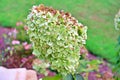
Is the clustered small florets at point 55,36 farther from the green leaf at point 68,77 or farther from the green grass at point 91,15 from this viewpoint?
the green grass at point 91,15

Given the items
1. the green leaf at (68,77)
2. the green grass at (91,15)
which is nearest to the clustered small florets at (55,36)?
the green leaf at (68,77)

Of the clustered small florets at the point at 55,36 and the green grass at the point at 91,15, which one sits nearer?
the clustered small florets at the point at 55,36

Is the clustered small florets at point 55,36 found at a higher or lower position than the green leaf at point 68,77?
higher

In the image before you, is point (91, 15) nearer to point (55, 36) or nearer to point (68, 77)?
point (68, 77)

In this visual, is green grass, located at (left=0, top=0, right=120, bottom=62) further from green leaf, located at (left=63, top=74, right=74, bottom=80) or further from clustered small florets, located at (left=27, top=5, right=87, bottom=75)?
clustered small florets, located at (left=27, top=5, right=87, bottom=75)

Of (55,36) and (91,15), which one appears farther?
(91,15)

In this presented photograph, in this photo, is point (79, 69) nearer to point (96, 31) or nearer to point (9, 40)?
point (9, 40)

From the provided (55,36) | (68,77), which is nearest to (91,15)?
(68,77)
